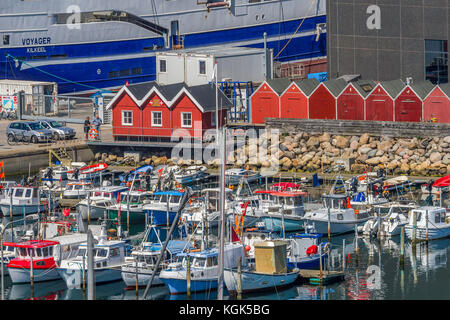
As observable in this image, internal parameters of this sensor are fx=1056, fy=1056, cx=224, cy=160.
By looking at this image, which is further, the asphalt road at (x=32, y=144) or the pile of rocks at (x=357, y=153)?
the asphalt road at (x=32, y=144)

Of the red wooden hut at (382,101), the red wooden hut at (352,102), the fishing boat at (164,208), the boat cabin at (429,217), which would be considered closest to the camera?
the boat cabin at (429,217)

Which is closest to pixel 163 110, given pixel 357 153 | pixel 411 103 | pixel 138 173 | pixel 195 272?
pixel 138 173

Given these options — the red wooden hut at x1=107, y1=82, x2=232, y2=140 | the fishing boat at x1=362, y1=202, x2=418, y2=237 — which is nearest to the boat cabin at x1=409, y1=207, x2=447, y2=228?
the fishing boat at x1=362, y1=202, x2=418, y2=237

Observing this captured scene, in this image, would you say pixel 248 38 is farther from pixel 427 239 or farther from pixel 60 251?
pixel 60 251

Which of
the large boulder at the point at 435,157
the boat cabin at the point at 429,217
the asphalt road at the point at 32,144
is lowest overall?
the boat cabin at the point at 429,217

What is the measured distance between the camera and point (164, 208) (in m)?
53.1

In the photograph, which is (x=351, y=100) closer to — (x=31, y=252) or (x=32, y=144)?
(x=32, y=144)

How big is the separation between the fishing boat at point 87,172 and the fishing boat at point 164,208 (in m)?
10.8

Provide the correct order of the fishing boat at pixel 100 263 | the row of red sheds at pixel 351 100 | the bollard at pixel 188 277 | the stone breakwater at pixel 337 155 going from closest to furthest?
the bollard at pixel 188 277 < the fishing boat at pixel 100 263 < the stone breakwater at pixel 337 155 < the row of red sheds at pixel 351 100

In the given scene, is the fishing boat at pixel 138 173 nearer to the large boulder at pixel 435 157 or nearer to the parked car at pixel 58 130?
the parked car at pixel 58 130

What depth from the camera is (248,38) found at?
304 ft

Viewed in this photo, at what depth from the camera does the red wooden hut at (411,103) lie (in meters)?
71.0

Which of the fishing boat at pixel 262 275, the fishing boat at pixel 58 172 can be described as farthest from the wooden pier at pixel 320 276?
the fishing boat at pixel 58 172

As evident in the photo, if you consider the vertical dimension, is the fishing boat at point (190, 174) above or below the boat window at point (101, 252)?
above
